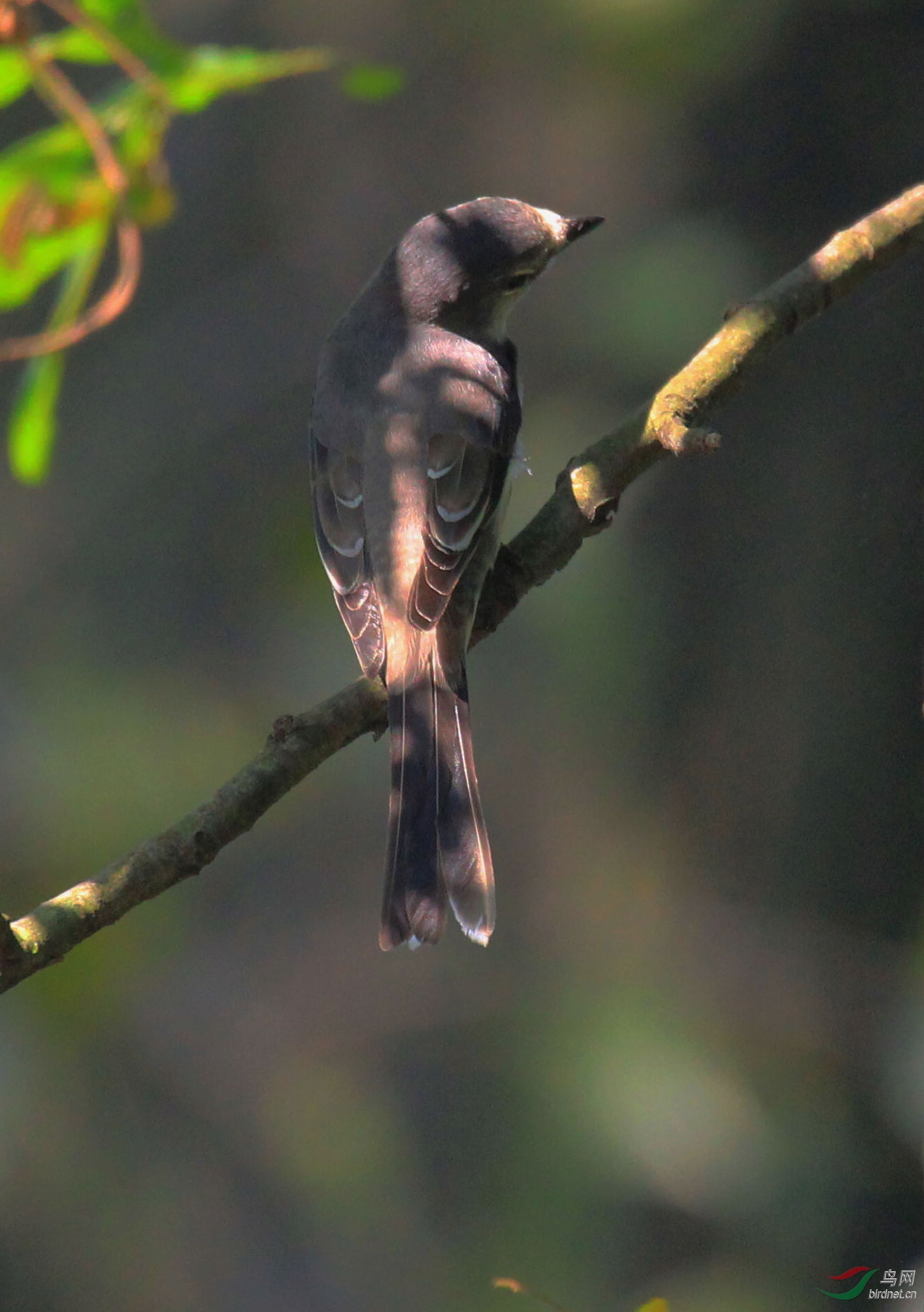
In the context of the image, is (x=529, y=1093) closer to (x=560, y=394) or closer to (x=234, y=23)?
(x=560, y=394)

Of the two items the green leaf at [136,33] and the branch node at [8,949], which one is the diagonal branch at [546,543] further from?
the green leaf at [136,33]

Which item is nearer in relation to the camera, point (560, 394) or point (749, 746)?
point (749, 746)

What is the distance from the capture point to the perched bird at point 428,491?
3238 mm

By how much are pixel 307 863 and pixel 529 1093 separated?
1848 millimetres

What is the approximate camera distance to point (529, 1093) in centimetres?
631

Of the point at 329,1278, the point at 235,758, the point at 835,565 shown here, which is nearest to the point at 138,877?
the point at 835,565

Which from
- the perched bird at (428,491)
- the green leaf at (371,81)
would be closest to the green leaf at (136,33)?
the green leaf at (371,81)

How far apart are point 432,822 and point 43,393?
5.72 ft

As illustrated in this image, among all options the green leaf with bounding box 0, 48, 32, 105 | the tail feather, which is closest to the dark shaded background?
the tail feather

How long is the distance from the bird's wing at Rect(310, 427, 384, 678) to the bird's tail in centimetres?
17

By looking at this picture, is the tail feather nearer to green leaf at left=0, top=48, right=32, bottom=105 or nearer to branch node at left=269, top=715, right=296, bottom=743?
branch node at left=269, top=715, right=296, bottom=743

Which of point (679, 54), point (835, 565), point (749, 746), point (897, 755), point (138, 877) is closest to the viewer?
point (138, 877)

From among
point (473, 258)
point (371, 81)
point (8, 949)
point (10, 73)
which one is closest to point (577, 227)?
point (473, 258)

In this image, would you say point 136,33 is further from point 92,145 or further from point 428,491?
point 428,491
